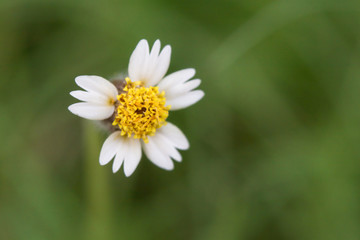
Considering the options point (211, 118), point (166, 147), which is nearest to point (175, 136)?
point (166, 147)

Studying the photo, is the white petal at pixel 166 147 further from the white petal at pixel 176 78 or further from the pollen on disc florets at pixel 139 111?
the white petal at pixel 176 78

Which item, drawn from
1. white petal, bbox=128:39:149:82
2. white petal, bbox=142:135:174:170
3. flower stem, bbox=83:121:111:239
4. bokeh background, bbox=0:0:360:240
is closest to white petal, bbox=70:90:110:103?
white petal, bbox=128:39:149:82

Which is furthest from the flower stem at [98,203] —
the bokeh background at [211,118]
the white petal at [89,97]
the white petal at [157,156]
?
the white petal at [89,97]

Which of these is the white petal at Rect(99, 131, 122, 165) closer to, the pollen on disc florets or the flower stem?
the pollen on disc florets

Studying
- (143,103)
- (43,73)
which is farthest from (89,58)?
(143,103)

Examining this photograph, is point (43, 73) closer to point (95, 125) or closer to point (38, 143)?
point (38, 143)

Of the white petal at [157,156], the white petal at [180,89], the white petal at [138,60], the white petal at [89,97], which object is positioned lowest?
the white petal at [157,156]

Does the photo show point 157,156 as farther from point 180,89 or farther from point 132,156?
point 180,89
